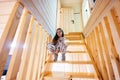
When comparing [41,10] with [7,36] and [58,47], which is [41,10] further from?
[7,36]

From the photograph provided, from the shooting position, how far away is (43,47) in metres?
1.85

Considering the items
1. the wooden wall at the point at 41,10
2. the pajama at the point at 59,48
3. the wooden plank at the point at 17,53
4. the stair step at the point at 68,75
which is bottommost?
the stair step at the point at 68,75

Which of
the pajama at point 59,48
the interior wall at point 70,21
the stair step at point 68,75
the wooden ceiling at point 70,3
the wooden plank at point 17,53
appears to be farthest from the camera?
the wooden ceiling at point 70,3

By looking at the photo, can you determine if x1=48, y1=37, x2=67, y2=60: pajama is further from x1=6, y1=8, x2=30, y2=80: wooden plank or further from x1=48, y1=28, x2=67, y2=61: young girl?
x1=6, y1=8, x2=30, y2=80: wooden plank

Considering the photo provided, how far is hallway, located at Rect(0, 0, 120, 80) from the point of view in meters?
0.90

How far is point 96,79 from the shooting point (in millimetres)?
1537

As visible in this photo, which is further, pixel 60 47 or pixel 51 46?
pixel 60 47

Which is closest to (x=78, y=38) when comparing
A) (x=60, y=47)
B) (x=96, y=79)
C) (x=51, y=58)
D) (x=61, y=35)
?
(x=61, y=35)

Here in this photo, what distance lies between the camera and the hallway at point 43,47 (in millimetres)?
896

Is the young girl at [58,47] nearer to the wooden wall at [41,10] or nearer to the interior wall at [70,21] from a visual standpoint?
the wooden wall at [41,10]

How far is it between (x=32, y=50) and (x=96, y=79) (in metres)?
1.06

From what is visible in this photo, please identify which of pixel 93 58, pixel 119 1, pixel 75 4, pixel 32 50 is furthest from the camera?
pixel 75 4

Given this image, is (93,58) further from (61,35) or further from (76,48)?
(61,35)

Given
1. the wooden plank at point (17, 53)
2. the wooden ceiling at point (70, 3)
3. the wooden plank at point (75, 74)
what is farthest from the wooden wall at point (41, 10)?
the wooden ceiling at point (70, 3)
